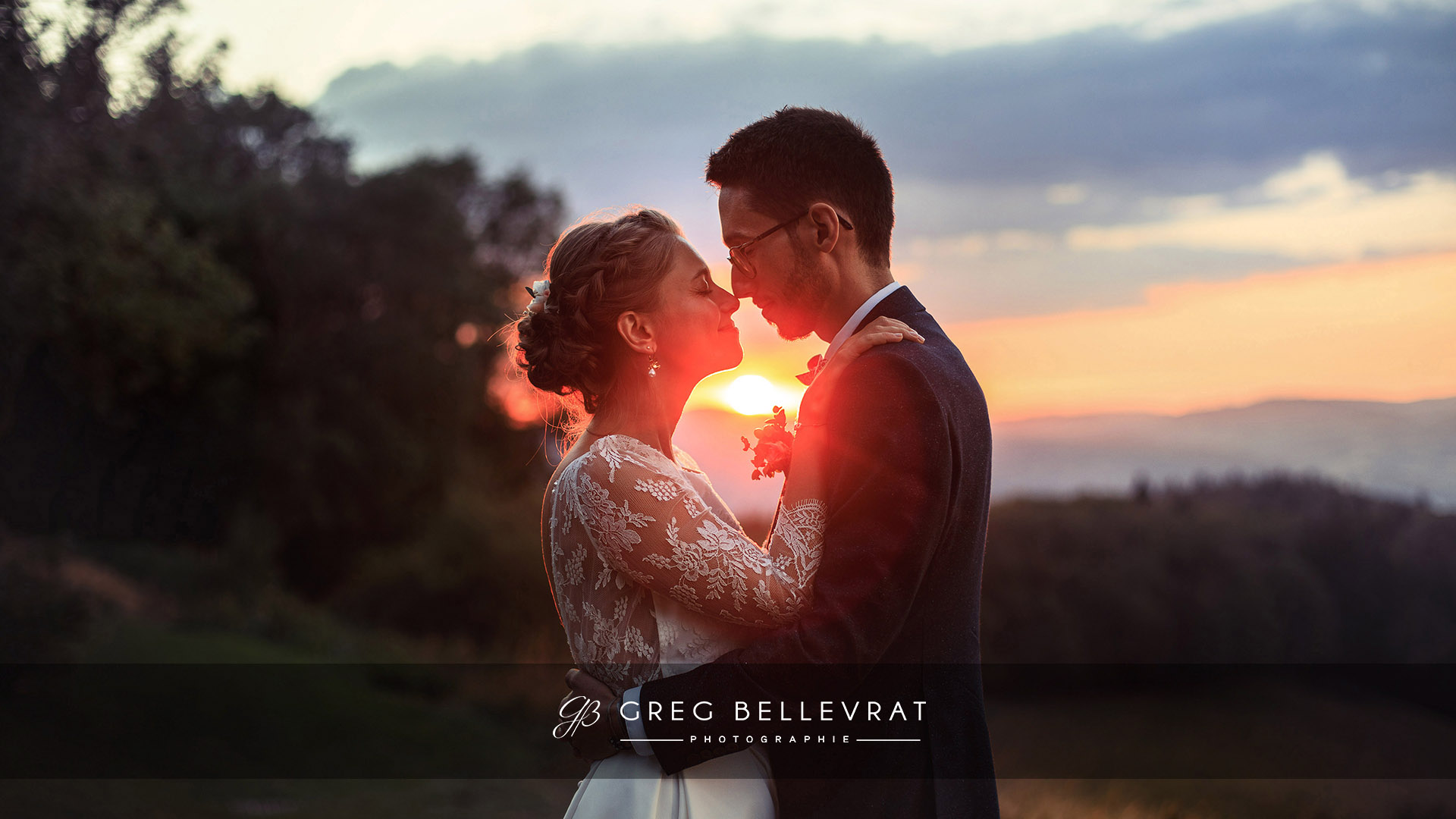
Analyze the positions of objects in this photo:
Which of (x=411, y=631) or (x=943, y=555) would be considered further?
(x=411, y=631)

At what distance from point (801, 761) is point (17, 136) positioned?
1086cm

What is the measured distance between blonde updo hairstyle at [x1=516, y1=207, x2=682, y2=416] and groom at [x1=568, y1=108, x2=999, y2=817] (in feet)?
1.21

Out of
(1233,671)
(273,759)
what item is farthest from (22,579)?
(1233,671)

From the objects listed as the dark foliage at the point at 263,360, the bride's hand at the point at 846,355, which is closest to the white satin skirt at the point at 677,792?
the bride's hand at the point at 846,355

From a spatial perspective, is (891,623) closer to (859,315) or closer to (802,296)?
(859,315)

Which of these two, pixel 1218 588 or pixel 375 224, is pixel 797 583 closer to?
pixel 1218 588

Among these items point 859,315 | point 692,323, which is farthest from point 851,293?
point 692,323

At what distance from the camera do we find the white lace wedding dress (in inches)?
96.7

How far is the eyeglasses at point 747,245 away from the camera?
9.01 feet

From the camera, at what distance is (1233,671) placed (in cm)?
1030

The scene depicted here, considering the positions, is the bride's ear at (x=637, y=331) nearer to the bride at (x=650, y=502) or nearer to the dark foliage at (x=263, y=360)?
the bride at (x=650, y=502)

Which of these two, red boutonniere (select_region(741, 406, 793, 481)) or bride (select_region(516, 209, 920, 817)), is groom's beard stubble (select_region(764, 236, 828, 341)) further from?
red boutonniere (select_region(741, 406, 793, 481))

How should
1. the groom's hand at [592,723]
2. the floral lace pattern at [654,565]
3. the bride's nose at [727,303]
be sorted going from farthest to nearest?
the bride's nose at [727,303]
the groom's hand at [592,723]
the floral lace pattern at [654,565]

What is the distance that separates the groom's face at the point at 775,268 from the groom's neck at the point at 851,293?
0.03 meters
